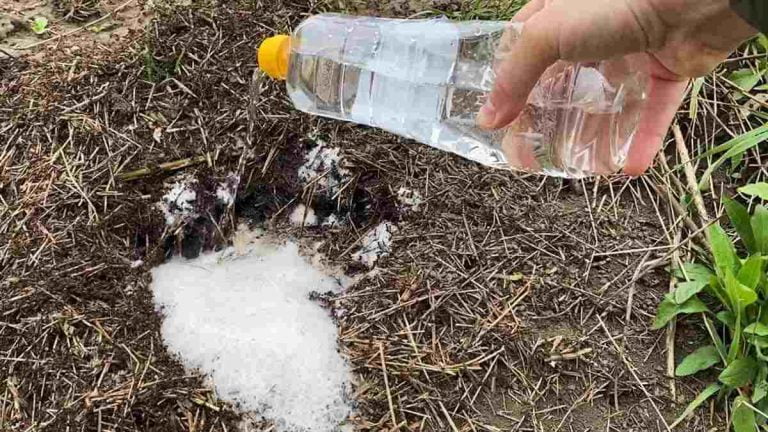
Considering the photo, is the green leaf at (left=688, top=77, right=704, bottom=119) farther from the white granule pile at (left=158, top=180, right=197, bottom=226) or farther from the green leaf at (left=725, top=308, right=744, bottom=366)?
the white granule pile at (left=158, top=180, right=197, bottom=226)

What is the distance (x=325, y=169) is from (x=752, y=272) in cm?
114

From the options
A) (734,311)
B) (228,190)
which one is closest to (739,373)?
(734,311)

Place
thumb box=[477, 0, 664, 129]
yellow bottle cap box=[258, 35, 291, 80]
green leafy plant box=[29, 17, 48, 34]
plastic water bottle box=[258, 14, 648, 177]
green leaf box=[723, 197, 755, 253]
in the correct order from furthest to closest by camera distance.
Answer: green leafy plant box=[29, 17, 48, 34] → green leaf box=[723, 197, 755, 253] → plastic water bottle box=[258, 14, 648, 177] → yellow bottle cap box=[258, 35, 291, 80] → thumb box=[477, 0, 664, 129]

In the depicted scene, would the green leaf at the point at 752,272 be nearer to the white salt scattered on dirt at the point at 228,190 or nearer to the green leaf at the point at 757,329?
the green leaf at the point at 757,329

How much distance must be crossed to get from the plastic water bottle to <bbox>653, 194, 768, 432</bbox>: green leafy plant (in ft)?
1.21

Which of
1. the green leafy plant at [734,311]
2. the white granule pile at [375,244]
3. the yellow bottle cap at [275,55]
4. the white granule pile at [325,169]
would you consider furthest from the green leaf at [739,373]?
the yellow bottle cap at [275,55]

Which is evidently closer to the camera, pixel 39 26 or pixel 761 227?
pixel 761 227

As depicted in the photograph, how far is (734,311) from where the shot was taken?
6.20 ft

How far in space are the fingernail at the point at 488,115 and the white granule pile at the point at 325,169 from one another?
884 millimetres

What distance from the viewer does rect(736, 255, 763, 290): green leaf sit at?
6.10ft

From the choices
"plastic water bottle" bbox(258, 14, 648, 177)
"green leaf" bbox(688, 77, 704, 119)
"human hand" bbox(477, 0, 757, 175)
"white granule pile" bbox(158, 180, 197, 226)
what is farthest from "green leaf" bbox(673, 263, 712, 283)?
"white granule pile" bbox(158, 180, 197, 226)

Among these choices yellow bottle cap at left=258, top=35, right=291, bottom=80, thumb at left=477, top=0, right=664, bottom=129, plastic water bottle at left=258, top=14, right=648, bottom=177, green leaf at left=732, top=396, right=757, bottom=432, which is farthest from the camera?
green leaf at left=732, top=396, right=757, bottom=432

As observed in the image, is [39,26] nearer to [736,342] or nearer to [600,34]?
[600,34]

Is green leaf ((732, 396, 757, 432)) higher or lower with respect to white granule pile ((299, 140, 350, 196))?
lower
